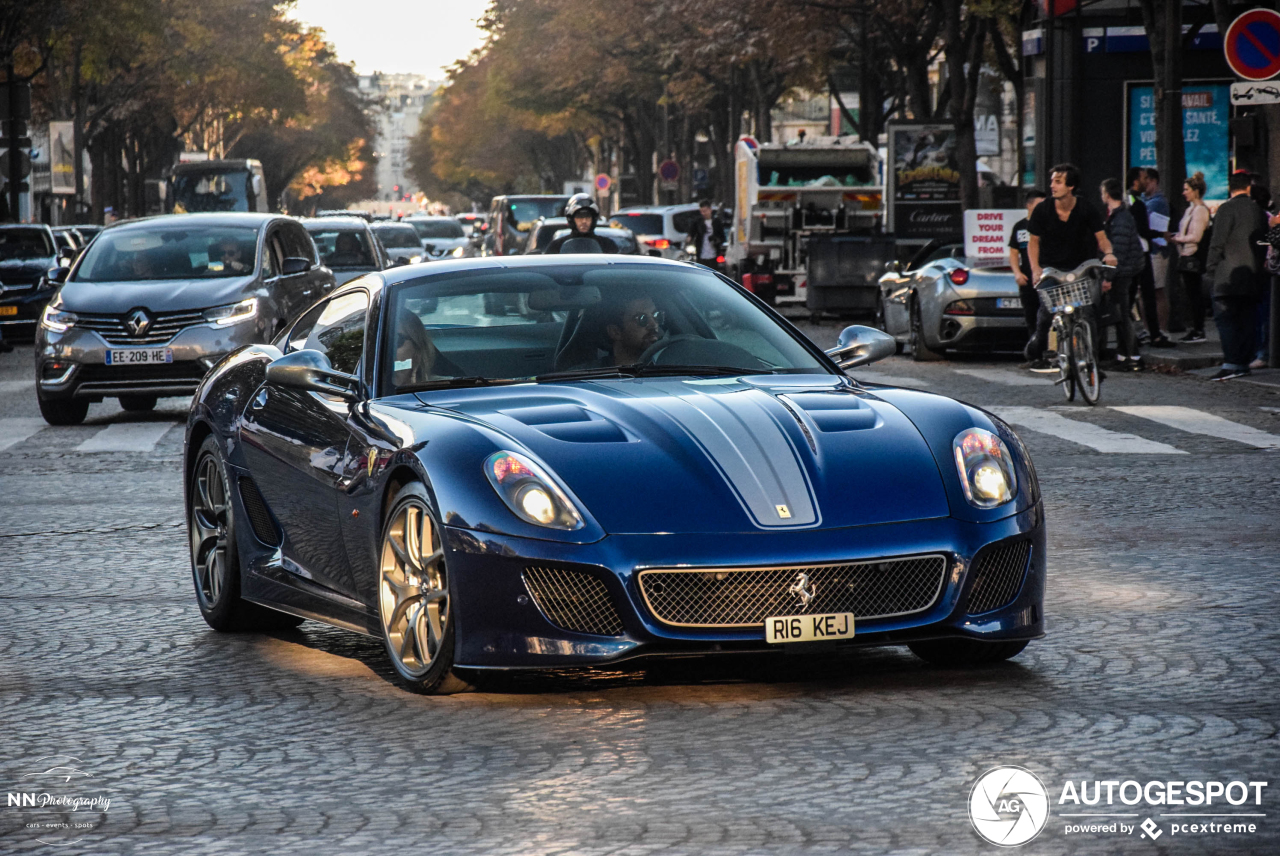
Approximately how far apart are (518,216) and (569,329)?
4154 cm

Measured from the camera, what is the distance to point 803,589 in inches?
223

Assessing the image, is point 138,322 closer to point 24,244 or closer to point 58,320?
point 58,320

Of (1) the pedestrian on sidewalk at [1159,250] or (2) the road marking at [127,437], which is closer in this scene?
Result: (2) the road marking at [127,437]

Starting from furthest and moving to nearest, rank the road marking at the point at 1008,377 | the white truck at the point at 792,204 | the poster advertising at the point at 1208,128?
the poster advertising at the point at 1208,128 → the white truck at the point at 792,204 → the road marking at the point at 1008,377

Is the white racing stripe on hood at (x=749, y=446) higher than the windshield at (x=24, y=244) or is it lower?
lower

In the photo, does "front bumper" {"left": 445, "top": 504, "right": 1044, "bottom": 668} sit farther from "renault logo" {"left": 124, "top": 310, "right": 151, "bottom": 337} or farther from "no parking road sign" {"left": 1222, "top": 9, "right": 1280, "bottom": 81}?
"no parking road sign" {"left": 1222, "top": 9, "right": 1280, "bottom": 81}

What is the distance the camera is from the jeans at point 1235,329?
18.6m

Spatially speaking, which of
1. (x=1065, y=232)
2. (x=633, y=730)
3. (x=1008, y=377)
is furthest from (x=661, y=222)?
(x=633, y=730)

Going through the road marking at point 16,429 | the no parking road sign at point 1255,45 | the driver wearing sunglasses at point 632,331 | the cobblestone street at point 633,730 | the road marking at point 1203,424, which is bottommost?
the road marking at point 1203,424

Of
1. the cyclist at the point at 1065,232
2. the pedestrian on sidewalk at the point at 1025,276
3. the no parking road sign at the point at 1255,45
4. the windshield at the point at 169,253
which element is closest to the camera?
the cyclist at the point at 1065,232

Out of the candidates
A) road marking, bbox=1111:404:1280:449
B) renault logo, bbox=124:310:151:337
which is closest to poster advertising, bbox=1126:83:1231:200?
road marking, bbox=1111:404:1280:449

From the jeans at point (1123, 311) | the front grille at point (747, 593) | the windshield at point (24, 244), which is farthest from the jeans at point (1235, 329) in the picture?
the windshield at point (24, 244)

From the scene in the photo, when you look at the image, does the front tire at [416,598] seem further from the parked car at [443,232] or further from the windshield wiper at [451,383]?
the parked car at [443,232]

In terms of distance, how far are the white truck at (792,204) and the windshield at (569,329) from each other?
75.4 feet
